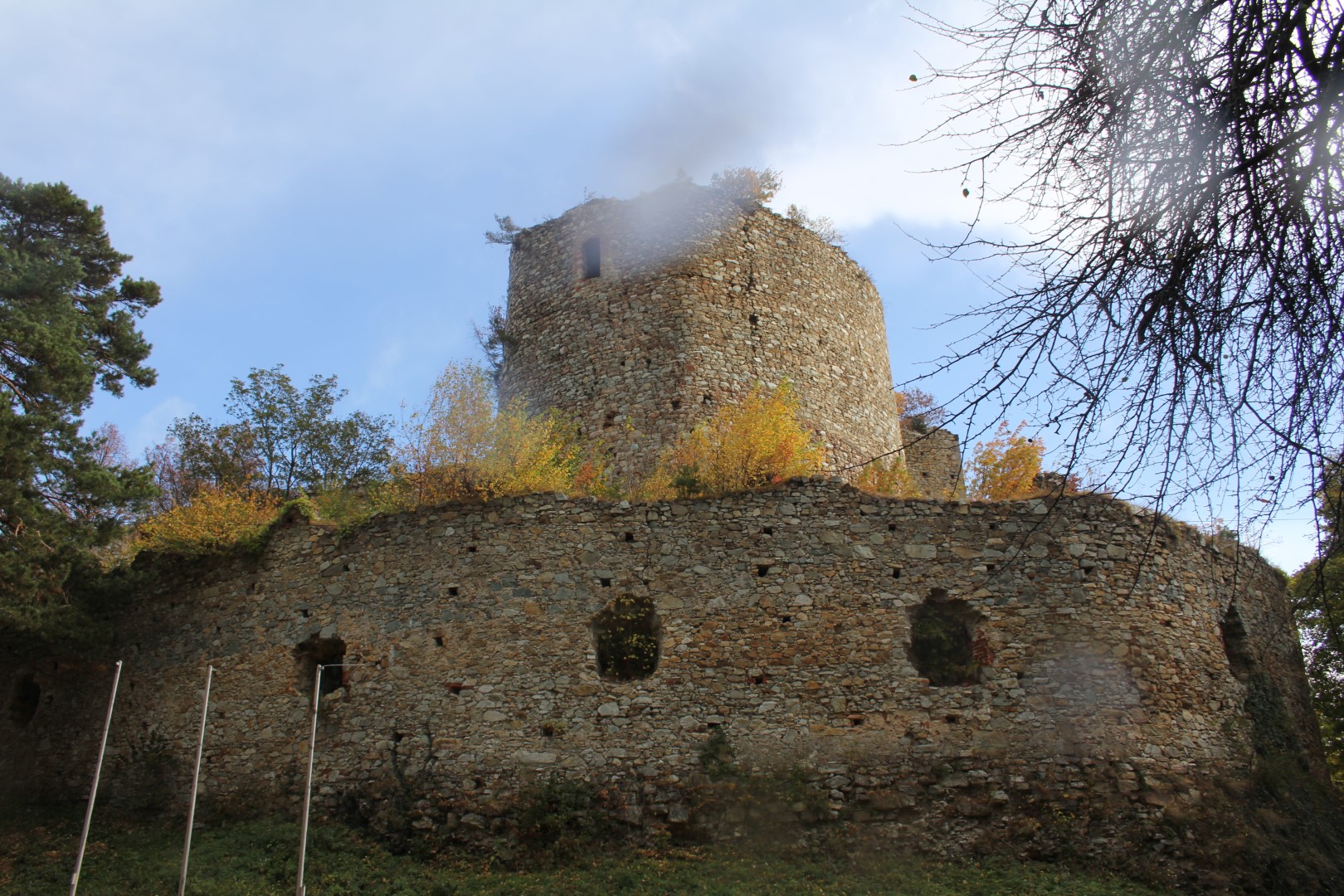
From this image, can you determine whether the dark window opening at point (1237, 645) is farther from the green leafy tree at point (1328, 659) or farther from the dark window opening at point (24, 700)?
the dark window opening at point (24, 700)

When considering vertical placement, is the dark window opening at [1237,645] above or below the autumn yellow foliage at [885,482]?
below

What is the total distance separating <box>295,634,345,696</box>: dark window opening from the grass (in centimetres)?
198

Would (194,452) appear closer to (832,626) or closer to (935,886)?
(832,626)

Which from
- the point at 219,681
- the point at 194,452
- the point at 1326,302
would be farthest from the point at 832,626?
the point at 194,452

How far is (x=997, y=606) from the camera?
12.6 metres

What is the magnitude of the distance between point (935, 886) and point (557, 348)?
454 inches

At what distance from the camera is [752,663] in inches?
485

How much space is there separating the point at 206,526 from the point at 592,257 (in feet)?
27.9

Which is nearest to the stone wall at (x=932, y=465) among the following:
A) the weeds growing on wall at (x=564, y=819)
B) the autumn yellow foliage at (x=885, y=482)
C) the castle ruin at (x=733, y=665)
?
the autumn yellow foliage at (x=885, y=482)

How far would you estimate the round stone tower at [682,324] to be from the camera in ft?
57.4

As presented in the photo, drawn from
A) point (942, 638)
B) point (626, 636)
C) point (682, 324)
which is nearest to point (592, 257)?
point (682, 324)

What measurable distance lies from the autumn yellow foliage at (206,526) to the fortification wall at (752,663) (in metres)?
0.98

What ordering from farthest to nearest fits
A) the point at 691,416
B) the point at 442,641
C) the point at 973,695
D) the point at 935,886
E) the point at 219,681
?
the point at 691,416
the point at 219,681
the point at 442,641
the point at 973,695
the point at 935,886

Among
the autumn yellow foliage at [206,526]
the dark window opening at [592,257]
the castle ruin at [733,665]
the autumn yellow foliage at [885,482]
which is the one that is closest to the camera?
the castle ruin at [733,665]
